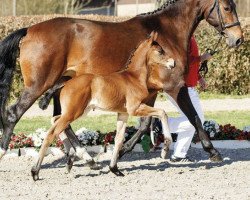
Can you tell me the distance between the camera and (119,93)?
9508 millimetres

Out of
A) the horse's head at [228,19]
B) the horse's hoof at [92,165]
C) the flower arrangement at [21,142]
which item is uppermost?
the horse's head at [228,19]

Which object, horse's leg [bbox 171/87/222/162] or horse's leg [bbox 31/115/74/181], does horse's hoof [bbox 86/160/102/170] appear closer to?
horse's leg [bbox 31/115/74/181]

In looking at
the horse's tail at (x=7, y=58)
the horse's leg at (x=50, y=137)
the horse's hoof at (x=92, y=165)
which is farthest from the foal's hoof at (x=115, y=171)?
the horse's tail at (x=7, y=58)

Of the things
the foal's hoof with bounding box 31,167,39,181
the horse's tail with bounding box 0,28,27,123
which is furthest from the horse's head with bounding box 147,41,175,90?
the foal's hoof with bounding box 31,167,39,181

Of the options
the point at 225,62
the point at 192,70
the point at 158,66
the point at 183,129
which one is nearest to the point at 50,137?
the point at 158,66

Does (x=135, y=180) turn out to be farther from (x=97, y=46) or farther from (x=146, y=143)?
(x=146, y=143)

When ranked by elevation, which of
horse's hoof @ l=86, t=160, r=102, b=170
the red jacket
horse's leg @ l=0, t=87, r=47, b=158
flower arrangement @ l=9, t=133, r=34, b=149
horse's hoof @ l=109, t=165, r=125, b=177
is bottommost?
flower arrangement @ l=9, t=133, r=34, b=149

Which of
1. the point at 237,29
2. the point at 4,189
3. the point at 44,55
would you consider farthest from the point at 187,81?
the point at 4,189

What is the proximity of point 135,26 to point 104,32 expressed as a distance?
449 millimetres

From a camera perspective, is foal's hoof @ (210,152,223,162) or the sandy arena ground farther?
foal's hoof @ (210,152,223,162)

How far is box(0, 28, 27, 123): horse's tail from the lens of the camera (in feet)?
33.4

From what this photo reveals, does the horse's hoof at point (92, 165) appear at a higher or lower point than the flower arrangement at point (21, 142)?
higher

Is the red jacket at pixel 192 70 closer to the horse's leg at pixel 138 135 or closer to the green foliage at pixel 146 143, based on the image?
the horse's leg at pixel 138 135

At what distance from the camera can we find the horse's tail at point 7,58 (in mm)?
10195
